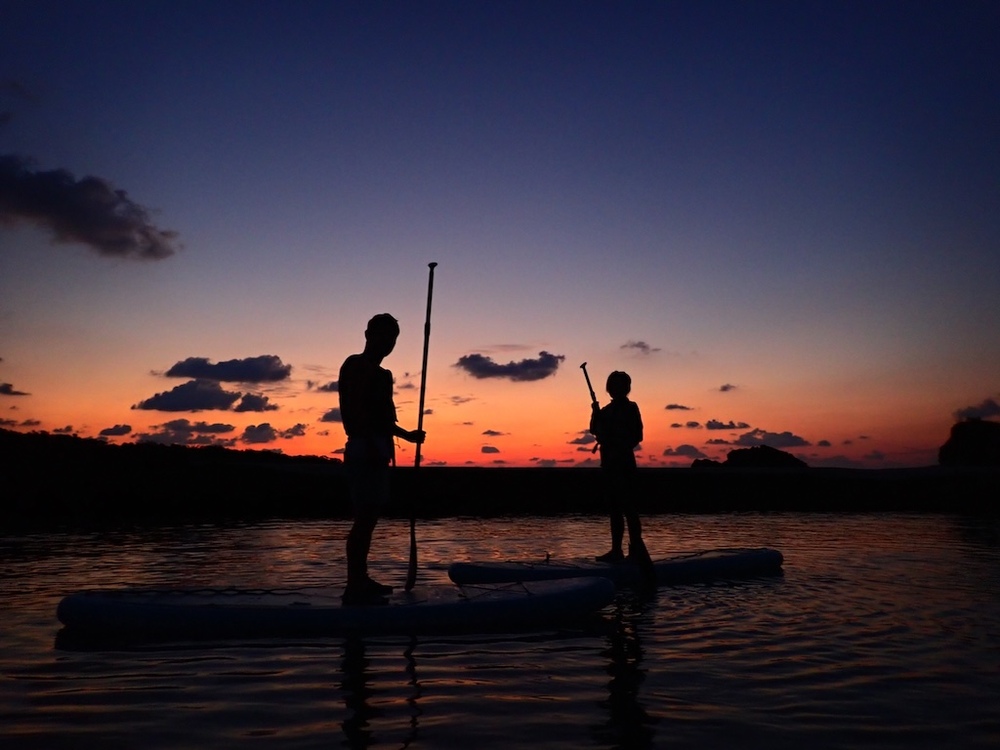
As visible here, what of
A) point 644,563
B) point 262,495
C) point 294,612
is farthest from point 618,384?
point 262,495

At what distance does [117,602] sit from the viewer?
311 inches

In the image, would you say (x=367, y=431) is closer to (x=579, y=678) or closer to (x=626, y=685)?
(x=579, y=678)

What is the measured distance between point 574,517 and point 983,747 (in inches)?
832

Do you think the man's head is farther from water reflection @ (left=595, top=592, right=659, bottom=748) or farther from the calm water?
water reflection @ (left=595, top=592, right=659, bottom=748)

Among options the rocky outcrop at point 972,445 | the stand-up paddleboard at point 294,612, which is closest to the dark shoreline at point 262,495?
the stand-up paddleboard at point 294,612

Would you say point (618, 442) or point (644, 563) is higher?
point (618, 442)

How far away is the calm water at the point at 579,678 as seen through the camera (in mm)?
4969

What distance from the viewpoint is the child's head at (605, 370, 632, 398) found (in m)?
11.9

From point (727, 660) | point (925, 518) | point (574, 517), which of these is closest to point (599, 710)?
point (727, 660)

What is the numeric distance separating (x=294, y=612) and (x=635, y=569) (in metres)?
5.19

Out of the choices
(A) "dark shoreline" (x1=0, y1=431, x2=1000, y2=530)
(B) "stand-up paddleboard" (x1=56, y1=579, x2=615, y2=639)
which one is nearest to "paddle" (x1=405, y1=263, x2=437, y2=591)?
(B) "stand-up paddleboard" (x1=56, y1=579, x2=615, y2=639)

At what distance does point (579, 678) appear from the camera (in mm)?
6324

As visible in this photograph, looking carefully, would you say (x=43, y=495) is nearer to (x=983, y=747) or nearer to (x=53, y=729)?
(x=53, y=729)

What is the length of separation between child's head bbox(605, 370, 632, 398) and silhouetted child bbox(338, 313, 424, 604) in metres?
4.51
